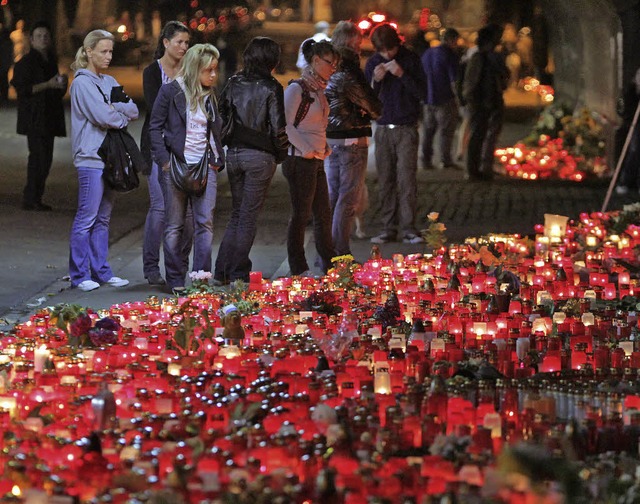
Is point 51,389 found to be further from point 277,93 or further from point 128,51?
point 128,51

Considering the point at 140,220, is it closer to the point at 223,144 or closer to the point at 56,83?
the point at 56,83

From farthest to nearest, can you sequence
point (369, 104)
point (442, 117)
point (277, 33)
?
point (277, 33) < point (442, 117) < point (369, 104)

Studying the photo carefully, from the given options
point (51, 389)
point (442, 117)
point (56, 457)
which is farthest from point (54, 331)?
point (442, 117)

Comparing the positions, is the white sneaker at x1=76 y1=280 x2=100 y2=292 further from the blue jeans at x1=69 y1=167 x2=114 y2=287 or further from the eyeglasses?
the eyeglasses

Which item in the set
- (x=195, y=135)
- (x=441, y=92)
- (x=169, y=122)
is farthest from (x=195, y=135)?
(x=441, y=92)

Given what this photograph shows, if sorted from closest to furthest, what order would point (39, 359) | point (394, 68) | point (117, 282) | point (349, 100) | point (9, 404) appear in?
point (9, 404) → point (39, 359) → point (117, 282) → point (349, 100) → point (394, 68)

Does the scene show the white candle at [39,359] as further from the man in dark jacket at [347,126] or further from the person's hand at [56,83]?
the person's hand at [56,83]

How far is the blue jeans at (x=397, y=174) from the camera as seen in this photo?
13258 mm

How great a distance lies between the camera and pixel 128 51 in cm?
4153

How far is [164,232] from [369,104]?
7.30 ft

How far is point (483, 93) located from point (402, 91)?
227 inches

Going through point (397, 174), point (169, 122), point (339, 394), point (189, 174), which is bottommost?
point (397, 174)

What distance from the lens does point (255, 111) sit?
10469 mm

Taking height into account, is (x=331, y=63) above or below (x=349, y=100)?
above
